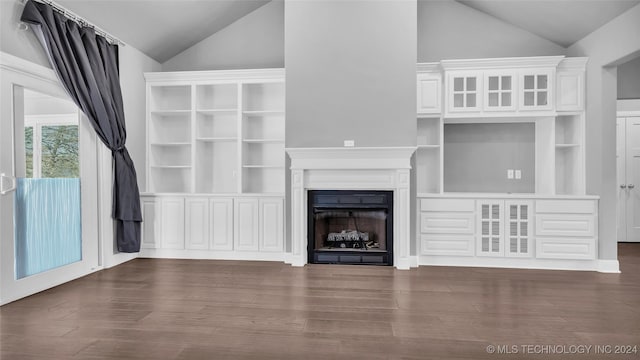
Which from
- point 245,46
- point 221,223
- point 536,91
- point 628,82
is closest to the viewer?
point 536,91

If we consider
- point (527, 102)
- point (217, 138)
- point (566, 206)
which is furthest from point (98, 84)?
point (566, 206)

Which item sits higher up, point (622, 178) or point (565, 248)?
point (622, 178)

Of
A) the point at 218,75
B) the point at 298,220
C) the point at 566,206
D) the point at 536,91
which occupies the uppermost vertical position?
the point at 218,75

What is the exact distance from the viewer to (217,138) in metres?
4.89

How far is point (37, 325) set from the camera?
2.48 m

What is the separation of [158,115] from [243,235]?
2.13 m

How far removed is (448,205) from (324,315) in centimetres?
227

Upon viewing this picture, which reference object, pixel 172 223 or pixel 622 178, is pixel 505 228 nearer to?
pixel 622 178

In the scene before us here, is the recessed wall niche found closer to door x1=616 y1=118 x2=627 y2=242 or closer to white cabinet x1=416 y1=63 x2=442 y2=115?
white cabinet x1=416 y1=63 x2=442 y2=115

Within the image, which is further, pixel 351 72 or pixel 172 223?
pixel 172 223

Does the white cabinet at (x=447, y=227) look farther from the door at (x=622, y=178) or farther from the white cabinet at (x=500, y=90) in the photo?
the door at (x=622, y=178)

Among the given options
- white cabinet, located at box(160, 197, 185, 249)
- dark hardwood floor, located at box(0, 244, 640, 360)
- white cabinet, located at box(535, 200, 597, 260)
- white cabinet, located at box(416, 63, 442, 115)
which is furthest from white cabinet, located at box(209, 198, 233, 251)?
white cabinet, located at box(535, 200, 597, 260)

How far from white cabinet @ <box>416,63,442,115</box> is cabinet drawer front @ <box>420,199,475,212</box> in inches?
44.5

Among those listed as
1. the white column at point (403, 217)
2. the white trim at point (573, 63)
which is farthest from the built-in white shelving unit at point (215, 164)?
the white trim at point (573, 63)
